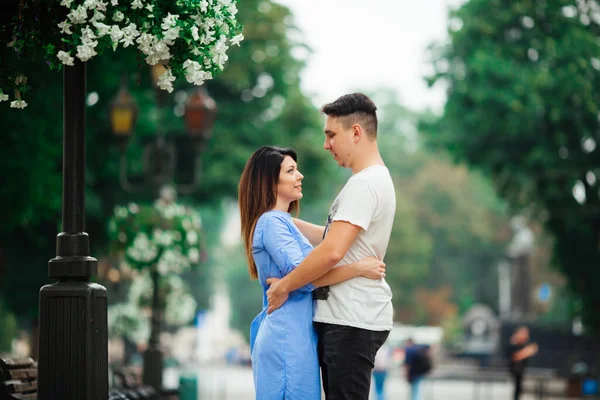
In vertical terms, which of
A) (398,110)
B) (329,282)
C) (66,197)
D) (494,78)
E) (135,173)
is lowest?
(329,282)

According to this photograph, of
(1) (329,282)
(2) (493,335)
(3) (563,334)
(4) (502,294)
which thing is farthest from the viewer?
(4) (502,294)

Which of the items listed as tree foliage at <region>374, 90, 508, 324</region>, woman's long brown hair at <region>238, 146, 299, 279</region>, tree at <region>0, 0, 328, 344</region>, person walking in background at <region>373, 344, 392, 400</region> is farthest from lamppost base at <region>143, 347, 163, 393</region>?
tree foliage at <region>374, 90, 508, 324</region>

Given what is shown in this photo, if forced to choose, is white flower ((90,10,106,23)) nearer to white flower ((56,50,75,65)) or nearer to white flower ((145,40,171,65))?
white flower ((56,50,75,65))

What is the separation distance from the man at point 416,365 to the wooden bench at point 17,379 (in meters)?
14.8

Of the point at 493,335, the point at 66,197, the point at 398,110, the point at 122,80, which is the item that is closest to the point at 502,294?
the point at 493,335

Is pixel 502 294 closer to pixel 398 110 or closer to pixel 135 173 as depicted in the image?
pixel 398 110

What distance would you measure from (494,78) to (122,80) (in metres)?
10.6

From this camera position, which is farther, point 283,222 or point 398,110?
point 398,110

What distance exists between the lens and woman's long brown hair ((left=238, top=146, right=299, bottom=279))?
5.75 metres

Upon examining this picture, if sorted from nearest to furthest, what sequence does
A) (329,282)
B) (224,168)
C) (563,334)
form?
(329,282), (224,168), (563,334)

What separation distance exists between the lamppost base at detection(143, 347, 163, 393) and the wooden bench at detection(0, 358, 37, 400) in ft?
29.0

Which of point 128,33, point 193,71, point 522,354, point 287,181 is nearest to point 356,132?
point 287,181

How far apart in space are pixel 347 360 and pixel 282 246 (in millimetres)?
654

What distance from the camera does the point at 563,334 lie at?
4031 cm
